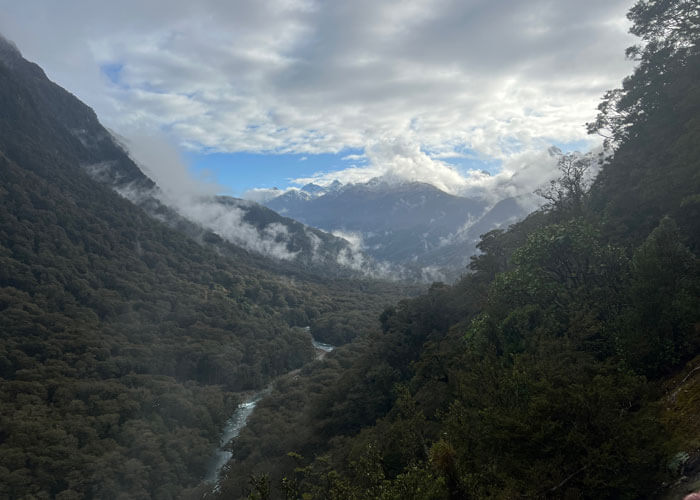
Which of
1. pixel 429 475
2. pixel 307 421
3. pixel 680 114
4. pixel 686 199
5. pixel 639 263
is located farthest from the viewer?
pixel 307 421

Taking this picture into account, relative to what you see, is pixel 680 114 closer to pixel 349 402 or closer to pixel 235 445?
pixel 349 402

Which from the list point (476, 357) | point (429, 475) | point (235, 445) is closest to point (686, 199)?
point (476, 357)

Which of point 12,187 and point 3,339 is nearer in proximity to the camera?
point 3,339

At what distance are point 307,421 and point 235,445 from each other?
1678 centimetres

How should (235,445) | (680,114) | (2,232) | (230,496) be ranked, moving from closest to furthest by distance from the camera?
(680,114) → (230,496) → (235,445) → (2,232)

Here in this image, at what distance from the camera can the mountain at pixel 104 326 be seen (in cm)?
5728

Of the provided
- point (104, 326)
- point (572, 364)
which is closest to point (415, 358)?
point (572, 364)

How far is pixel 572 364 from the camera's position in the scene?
1966 centimetres

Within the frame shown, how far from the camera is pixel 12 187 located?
12656 centimetres

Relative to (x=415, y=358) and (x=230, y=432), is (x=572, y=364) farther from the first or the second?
(x=230, y=432)

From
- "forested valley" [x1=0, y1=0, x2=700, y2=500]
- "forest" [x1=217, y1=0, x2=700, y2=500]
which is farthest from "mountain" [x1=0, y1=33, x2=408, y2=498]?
"forest" [x1=217, y1=0, x2=700, y2=500]

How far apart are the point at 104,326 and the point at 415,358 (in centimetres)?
8451

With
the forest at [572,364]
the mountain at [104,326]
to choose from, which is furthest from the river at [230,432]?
the forest at [572,364]

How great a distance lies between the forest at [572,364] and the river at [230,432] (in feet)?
26.7
